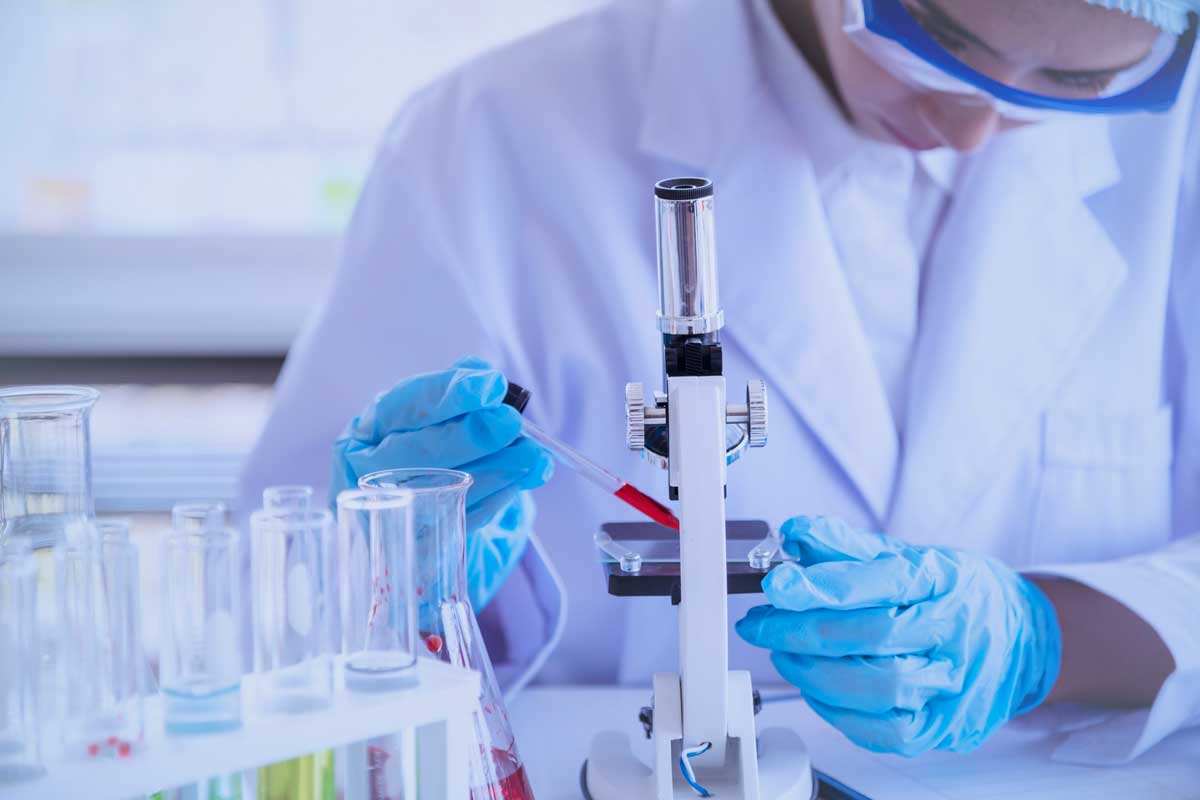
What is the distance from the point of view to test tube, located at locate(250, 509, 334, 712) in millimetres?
746

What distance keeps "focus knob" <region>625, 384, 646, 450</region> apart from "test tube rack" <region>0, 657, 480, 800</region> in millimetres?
252

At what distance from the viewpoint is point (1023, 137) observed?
165cm

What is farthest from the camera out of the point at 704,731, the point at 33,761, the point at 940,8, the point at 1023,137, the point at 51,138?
the point at 51,138

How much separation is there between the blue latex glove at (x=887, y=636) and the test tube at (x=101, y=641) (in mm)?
539

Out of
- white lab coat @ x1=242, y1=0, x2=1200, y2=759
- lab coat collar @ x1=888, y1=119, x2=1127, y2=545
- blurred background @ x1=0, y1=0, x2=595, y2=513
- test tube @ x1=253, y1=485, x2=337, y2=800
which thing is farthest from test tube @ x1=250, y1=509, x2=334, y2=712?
blurred background @ x1=0, y1=0, x2=595, y2=513

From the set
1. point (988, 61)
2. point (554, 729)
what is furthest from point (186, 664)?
point (988, 61)

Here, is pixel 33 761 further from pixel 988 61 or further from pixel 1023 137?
pixel 1023 137

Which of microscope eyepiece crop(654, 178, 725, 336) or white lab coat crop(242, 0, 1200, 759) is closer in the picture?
microscope eyepiece crop(654, 178, 725, 336)

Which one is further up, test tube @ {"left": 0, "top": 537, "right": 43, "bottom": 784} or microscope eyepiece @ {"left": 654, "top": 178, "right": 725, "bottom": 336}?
microscope eyepiece @ {"left": 654, "top": 178, "right": 725, "bottom": 336}

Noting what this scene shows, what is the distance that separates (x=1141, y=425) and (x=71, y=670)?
141cm

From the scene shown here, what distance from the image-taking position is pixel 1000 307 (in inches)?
62.4

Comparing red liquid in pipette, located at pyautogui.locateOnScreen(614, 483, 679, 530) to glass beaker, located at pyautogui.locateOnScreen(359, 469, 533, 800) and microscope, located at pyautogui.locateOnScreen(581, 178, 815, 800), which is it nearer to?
microscope, located at pyautogui.locateOnScreen(581, 178, 815, 800)

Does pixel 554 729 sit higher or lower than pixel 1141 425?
lower

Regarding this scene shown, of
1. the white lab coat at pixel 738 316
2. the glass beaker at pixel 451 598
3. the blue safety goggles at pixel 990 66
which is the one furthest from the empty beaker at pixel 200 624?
the blue safety goggles at pixel 990 66
